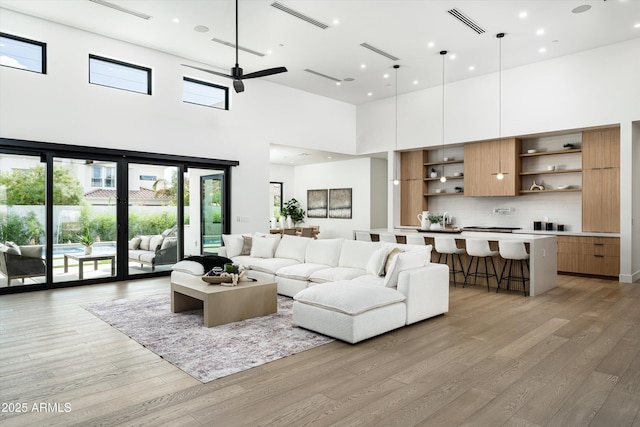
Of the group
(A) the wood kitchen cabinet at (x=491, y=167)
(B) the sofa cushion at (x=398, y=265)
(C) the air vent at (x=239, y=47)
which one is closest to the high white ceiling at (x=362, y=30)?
(C) the air vent at (x=239, y=47)

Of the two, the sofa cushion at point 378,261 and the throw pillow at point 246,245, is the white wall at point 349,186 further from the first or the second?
the sofa cushion at point 378,261

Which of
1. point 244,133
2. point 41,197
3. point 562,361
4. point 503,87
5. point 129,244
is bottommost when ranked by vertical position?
point 562,361

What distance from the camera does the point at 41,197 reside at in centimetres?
649

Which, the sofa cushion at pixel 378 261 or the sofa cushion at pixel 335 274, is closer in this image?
the sofa cushion at pixel 378 261

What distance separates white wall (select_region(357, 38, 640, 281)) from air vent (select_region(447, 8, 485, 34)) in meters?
2.30

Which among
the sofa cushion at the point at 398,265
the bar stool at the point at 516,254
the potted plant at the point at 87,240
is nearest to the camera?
the sofa cushion at the point at 398,265

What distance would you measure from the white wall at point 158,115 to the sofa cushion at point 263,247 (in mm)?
1922

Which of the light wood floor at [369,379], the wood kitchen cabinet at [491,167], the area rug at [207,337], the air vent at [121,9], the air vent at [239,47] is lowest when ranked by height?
the light wood floor at [369,379]

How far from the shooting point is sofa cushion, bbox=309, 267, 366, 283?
211 inches

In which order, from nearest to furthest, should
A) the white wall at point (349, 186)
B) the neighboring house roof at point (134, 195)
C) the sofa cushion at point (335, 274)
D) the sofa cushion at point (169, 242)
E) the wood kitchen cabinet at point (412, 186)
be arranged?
the sofa cushion at point (335, 274) → the neighboring house roof at point (134, 195) → the sofa cushion at point (169, 242) → the wood kitchen cabinet at point (412, 186) → the white wall at point (349, 186)

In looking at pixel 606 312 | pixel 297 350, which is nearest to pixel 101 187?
pixel 297 350

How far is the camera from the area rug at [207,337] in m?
3.41

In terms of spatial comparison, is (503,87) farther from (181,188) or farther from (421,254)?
(181,188)

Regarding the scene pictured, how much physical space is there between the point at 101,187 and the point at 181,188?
148 centimetres
